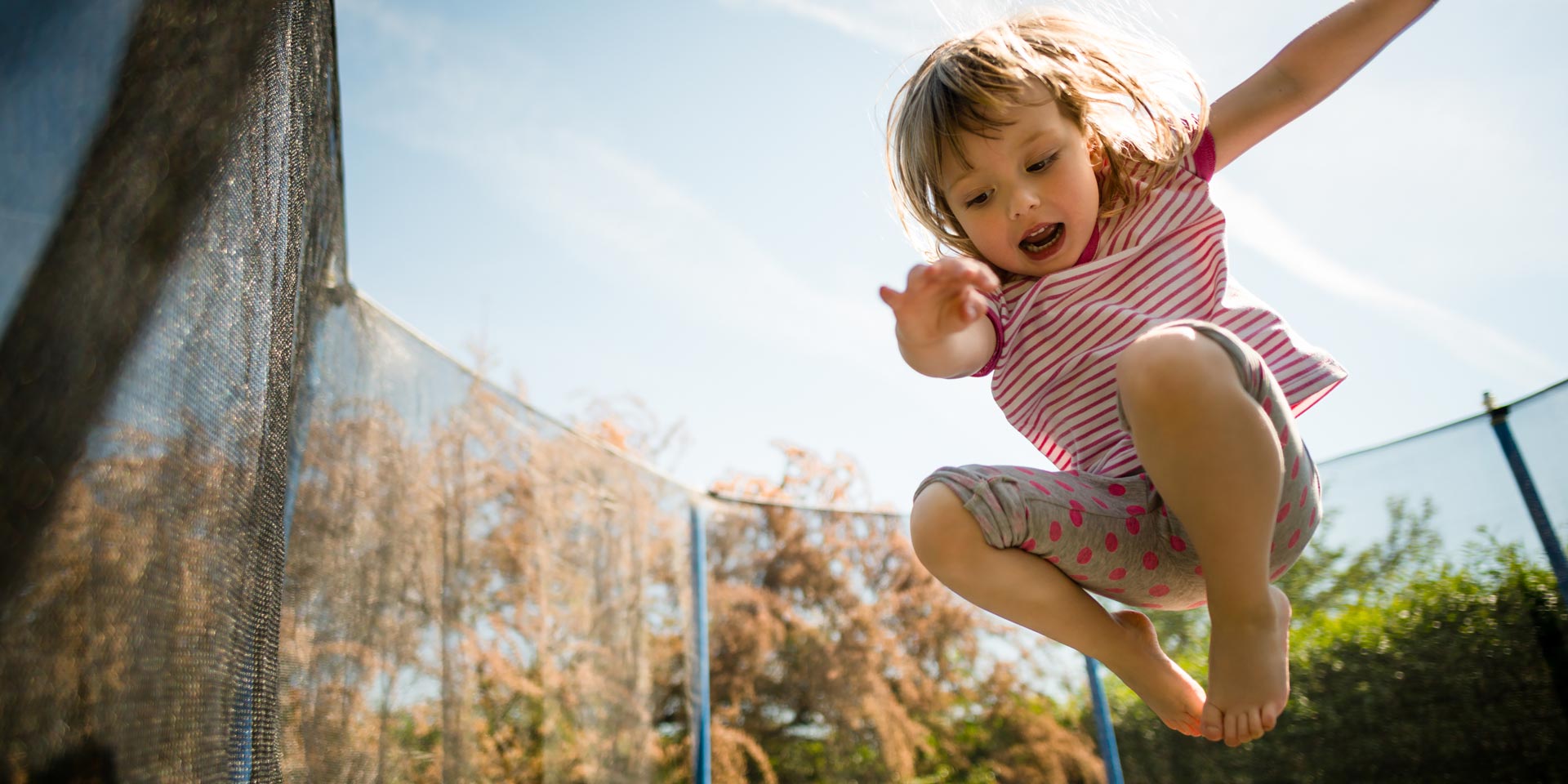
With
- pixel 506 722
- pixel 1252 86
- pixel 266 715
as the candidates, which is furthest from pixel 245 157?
pixel 506 722

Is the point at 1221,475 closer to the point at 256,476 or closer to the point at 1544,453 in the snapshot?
the point at 256,476

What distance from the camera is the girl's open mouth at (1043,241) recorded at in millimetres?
1227

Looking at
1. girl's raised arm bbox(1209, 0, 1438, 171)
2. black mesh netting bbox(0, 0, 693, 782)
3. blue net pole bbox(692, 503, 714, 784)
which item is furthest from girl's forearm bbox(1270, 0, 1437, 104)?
blue net pole bbox(692, 503, 714, 784)

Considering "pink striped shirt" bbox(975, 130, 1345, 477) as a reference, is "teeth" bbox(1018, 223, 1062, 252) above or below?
above

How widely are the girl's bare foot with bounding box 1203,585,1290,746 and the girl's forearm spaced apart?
2.33 feet

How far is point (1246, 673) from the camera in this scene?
948 mm

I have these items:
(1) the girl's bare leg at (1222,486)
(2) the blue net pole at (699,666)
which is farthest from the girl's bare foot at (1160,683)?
(2) the blue net pole at (699,666)

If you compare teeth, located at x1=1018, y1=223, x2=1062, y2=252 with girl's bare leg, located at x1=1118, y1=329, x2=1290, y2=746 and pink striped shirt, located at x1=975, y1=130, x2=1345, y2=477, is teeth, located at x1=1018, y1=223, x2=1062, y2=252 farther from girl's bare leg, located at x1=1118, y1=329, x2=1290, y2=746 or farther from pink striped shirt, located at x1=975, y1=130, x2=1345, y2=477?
girl's bare leg, located at x1=1118, y1=329, x2=1290, y2=746

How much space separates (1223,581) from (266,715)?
0.98 m

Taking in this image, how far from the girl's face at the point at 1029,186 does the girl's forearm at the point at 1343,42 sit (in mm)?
305

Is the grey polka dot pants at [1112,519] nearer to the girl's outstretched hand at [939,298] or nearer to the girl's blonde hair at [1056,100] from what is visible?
the girl's outstretched hand at [939,298]

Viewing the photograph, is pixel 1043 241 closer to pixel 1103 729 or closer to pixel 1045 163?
pixel 1045 163

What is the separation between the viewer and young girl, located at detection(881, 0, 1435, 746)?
947mm

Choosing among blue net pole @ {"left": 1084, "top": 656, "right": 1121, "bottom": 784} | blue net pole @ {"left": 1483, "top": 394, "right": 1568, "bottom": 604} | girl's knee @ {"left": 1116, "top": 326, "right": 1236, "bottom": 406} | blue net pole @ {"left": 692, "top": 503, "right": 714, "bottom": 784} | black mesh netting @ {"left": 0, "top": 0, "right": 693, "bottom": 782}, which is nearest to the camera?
black mesh netting @ {"left": 0, "top": 0, "right": 693, "bottom": 782}
